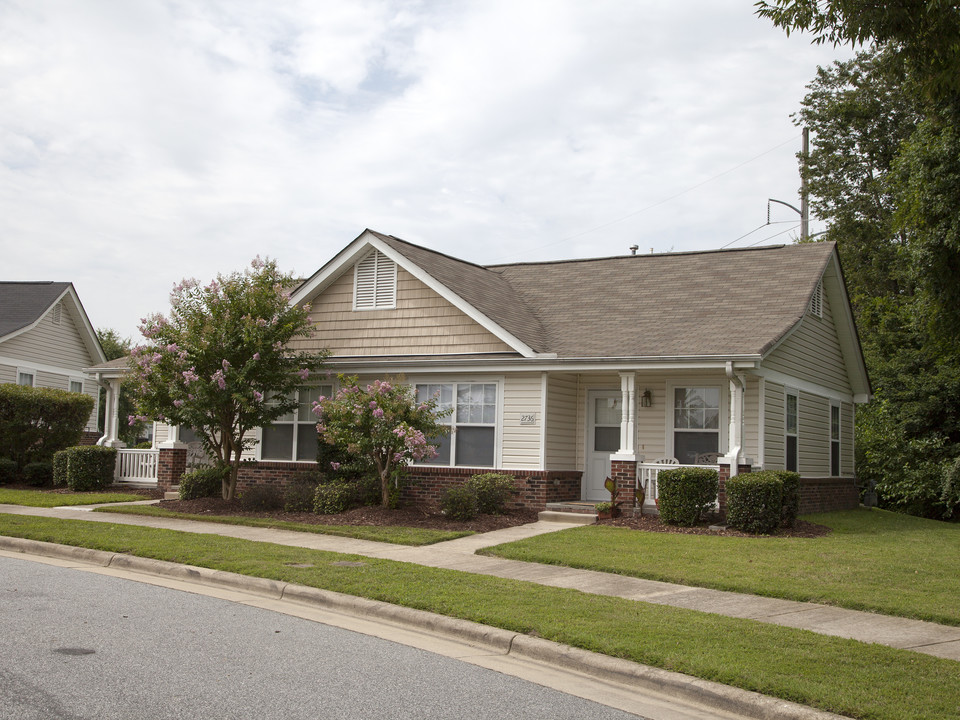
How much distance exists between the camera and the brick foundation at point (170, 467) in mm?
21047

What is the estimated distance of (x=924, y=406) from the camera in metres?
22.2

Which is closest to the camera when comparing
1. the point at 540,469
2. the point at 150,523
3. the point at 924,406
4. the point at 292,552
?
the point at 292,552

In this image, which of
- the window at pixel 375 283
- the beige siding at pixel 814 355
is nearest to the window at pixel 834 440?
the beige siding at pixel 814 355

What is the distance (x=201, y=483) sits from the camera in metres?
18.8

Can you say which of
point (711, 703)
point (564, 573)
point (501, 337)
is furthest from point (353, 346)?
point (711, 703)

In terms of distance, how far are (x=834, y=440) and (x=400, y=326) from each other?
10439mm

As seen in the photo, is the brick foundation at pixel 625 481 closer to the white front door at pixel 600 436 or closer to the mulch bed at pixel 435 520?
the mulch bed at pixel 435 520

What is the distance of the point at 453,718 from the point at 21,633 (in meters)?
3.80

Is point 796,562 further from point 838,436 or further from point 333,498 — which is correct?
point 838,436

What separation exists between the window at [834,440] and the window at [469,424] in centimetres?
850

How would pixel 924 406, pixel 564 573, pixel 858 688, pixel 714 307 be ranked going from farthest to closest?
pixel 924 406, pixel 714 307, pixel 564 573, pixel 858 688

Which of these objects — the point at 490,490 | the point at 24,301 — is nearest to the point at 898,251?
the point at 490,490

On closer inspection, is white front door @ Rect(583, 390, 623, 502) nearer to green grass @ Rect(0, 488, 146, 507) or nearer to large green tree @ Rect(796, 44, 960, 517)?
large green tree @ Rect(796, 44, 960, 517)

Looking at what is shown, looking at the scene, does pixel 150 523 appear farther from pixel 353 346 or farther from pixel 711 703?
pixel 711 703
